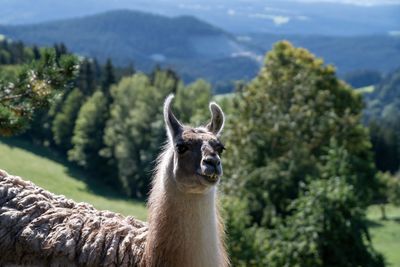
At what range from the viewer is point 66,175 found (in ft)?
208

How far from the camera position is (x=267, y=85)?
4894cm

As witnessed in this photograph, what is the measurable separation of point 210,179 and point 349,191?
20454mm

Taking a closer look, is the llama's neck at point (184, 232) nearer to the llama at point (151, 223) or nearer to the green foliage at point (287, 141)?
the llama at point (151, 223)

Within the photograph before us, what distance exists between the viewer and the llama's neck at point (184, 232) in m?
8.69

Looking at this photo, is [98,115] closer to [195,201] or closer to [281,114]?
[281,114]

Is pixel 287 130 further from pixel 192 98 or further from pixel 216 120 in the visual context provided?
pixel 216 120

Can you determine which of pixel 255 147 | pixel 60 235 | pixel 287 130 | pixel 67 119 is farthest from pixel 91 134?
pixel 60 235

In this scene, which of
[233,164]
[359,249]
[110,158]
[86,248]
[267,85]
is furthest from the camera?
[110,158]

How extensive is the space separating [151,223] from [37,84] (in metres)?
4.64

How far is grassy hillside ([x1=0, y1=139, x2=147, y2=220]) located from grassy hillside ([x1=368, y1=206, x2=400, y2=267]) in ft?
61.3

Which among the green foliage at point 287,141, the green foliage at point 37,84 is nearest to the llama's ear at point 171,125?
the green foliage at point 37,84

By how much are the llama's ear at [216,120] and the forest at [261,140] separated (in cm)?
200

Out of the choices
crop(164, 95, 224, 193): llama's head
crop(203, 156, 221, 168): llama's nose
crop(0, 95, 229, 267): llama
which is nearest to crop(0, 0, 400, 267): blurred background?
crop(0, 95, 229, 267): llama

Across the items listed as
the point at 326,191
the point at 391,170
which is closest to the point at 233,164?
the point at 326,191
